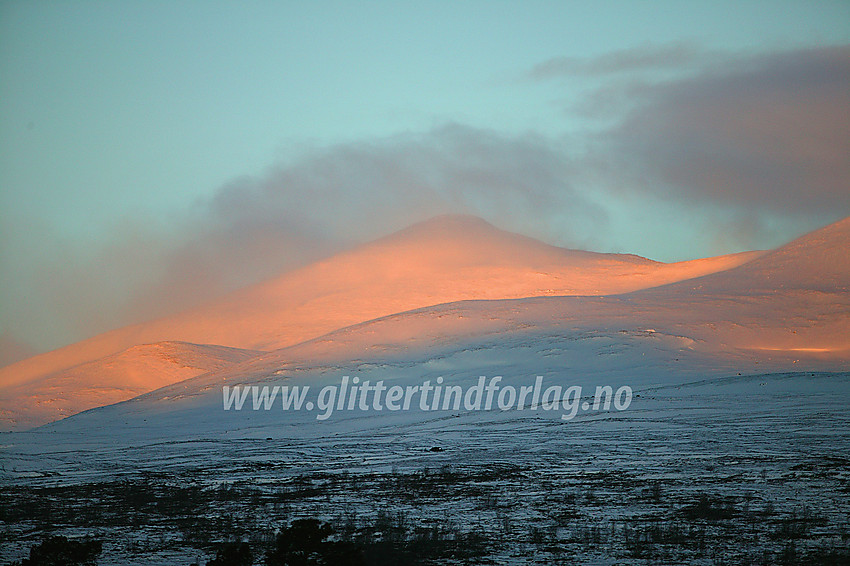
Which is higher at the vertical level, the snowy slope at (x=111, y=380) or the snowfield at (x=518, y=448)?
the snowy slope at (x=111, y=380)

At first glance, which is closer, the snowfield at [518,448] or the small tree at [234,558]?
the small tree at [234,558]

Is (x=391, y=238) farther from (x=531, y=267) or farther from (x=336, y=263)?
(x=531, y=267)

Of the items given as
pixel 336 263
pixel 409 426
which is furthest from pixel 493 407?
pixel 336 263

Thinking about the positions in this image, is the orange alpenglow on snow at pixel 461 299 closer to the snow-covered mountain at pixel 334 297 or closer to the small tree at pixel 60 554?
the snow-covered mountain at pixel 334 297

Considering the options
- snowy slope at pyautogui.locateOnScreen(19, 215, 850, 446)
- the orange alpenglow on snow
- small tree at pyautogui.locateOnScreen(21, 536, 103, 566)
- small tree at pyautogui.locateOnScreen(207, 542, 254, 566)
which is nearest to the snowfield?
snowy slope at pyautogui.locateOnScreen(19, 215, 850, 446)

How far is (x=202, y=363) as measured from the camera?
71062 millimetres

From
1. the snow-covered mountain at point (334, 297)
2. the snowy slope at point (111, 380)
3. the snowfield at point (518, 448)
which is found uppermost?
the snow-covered mountain at point (334, 297)

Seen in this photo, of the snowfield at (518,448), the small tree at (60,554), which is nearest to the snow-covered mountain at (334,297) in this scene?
the snowfield at (518,448)

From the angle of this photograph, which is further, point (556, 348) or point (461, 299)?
point (461, 299)

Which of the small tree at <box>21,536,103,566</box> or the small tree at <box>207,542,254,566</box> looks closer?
the small tree at <box>207,542,254,566</box>

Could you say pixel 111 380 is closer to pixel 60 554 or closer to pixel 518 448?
pixel 518 448

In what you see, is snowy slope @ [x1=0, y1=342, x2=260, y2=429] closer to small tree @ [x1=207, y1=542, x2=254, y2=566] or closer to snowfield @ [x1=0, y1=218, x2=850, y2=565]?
snowfield @ [x1=0, y1=218, x2=850, y2=565]

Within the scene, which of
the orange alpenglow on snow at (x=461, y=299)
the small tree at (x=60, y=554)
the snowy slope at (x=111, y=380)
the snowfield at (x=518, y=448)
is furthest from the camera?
the snowy slope at (x=111, y=380)

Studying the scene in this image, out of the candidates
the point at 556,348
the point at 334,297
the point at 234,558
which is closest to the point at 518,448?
the point at 234,558
